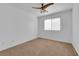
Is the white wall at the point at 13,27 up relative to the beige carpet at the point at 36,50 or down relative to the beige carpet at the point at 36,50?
up

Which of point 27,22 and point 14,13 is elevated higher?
point 14,13

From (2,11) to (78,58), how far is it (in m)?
2.19

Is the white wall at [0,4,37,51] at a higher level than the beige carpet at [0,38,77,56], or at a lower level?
higher

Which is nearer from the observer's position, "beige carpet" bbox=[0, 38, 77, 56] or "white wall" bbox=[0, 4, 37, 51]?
"beige carpet" bbox=[0, 38, 77, 56]

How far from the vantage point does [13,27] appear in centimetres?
233

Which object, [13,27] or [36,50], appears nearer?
[36,50]

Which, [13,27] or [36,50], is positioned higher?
[13,27]

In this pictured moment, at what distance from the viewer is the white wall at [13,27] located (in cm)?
190

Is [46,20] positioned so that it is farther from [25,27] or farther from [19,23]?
[19,23]

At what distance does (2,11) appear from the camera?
2104 mm

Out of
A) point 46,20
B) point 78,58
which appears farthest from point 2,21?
point 78,58

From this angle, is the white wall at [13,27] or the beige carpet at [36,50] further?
the white wall at [13,27]

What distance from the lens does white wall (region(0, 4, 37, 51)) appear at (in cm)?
190

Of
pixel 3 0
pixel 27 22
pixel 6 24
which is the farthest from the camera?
pixel 6 24
